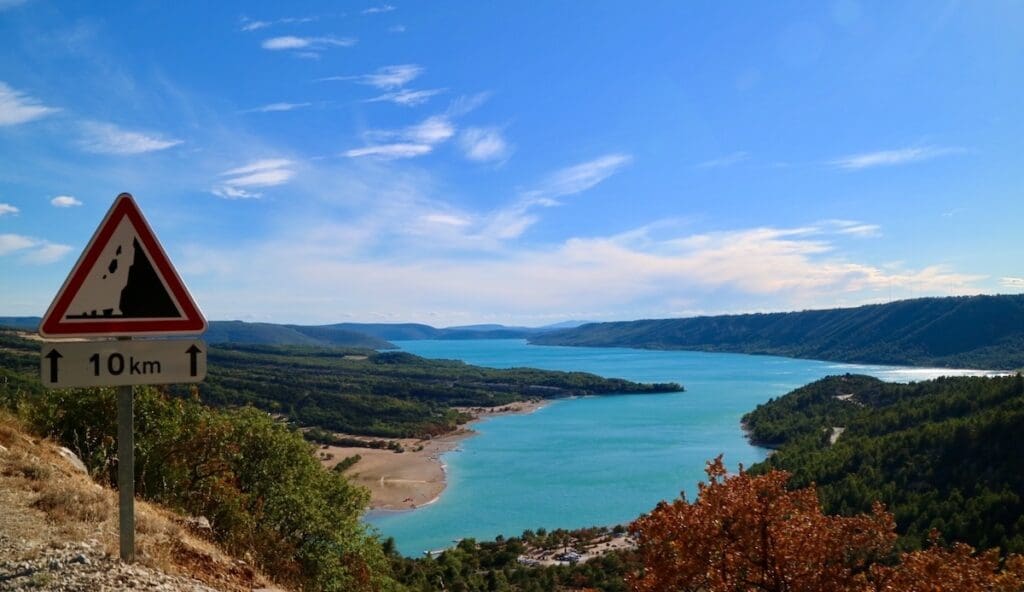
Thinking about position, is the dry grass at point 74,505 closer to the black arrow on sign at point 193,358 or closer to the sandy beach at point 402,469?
the black arrow on sign at point 193,358

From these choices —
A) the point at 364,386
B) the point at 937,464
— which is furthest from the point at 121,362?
Result: the point at 364,386

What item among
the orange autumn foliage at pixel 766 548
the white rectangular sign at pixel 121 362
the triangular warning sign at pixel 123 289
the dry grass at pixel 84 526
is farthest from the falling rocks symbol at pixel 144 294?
the orange autumn foliage at pixel 766 548

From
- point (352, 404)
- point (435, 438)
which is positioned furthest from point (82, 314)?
point (352, 404)

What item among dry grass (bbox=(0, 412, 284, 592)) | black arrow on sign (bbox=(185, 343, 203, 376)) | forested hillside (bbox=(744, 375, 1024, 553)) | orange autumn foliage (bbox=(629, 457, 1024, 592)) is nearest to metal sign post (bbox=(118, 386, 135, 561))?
black arrow on sign (bbox=(185, 343, 203, 376))

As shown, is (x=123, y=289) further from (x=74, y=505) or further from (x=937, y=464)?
(x=937, y=464)

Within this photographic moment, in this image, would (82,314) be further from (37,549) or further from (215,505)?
(215,505)

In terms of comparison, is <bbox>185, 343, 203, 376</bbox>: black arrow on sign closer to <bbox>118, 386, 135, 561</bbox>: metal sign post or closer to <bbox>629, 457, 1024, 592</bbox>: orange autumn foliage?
<bbox>118, 386, 135, 561</bbox>: metal sign post
